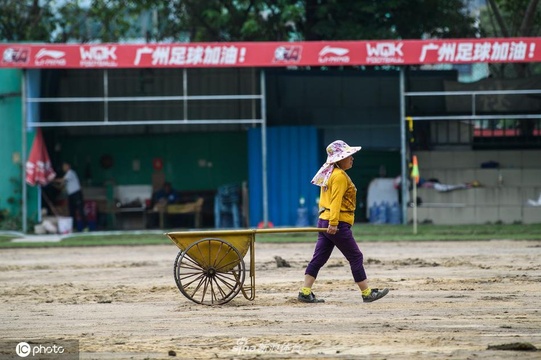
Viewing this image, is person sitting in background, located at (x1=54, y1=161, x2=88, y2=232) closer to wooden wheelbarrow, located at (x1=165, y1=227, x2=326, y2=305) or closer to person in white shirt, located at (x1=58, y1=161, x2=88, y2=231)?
person in white shirt, located at (x1=58, y1=161, x2=88, y2=231)

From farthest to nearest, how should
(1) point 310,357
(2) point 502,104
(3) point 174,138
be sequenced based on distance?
1. (3) point 174,138
2. (2) point 502,104
3. (1) point 310,357

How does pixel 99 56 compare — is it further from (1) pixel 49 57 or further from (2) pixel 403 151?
(2) pixel 403 151

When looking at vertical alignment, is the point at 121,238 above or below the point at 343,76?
below

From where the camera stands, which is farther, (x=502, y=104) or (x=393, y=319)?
(x=502, y=104)

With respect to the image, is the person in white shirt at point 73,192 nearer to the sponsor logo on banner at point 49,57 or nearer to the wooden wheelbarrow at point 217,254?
the sponsor logo on banner at point 49,57

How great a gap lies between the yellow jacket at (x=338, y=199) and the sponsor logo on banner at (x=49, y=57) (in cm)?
1308

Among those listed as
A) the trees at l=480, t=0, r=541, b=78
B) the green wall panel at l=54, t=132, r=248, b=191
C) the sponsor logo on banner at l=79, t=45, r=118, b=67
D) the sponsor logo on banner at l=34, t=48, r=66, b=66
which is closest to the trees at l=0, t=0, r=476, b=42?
the trees at l=480, t=0, r=541, b=78

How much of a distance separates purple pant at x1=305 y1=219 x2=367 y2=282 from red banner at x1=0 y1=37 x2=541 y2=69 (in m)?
12.1

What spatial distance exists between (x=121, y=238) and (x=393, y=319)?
540 inches

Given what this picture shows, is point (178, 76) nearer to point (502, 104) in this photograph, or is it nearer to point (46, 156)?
point (46, 156)

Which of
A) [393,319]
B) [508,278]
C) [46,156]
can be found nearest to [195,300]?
[393,319]

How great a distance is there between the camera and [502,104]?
26219 mm

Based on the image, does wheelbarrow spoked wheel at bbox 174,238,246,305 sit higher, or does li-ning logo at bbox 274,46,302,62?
li-ning logo at bbox 274,46,302,62

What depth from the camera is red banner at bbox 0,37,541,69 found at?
78.7 feet
